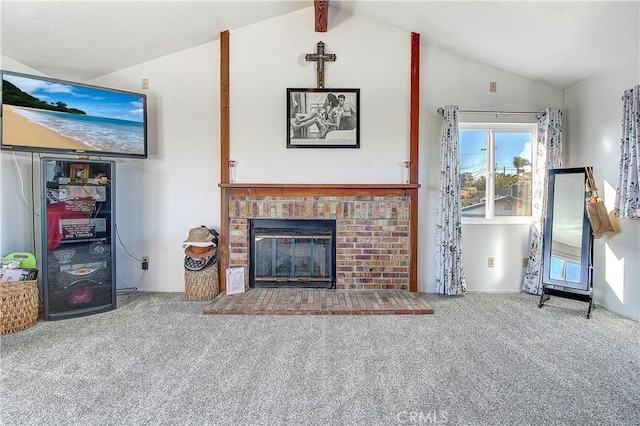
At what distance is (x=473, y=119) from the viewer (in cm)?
354

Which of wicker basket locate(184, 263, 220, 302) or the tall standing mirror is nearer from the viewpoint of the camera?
the tall standing mirror

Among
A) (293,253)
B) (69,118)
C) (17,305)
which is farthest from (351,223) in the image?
(17,305)

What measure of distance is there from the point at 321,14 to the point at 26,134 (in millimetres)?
2879

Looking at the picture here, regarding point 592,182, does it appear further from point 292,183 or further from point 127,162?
point 127,162

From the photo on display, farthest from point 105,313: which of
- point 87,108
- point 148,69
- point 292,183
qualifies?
point 148,69

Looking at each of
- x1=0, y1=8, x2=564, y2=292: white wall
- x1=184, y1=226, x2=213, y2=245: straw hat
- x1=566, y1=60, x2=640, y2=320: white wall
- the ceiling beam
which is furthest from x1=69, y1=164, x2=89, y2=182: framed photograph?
x1=566, y1=60, x2=640, y2=320: white wall

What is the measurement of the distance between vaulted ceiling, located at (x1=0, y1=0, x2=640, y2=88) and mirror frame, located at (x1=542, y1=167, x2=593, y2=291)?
41.0 inches

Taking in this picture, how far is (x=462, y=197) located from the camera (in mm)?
3648

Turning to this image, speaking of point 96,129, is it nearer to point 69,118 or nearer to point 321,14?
point 69,118

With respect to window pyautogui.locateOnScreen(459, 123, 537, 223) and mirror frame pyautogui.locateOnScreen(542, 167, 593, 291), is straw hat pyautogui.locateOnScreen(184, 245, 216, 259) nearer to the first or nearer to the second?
window pyautogui.locateOnScreen(459, 123, 537, 223)

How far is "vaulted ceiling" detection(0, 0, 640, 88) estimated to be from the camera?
2.46 metres

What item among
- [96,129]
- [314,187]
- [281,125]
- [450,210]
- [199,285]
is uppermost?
[281,125]

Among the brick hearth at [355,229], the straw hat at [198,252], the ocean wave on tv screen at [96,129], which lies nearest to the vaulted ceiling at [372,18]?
the ocean wave on tv screen at [96,129]

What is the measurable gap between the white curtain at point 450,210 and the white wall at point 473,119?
155 millimetres
